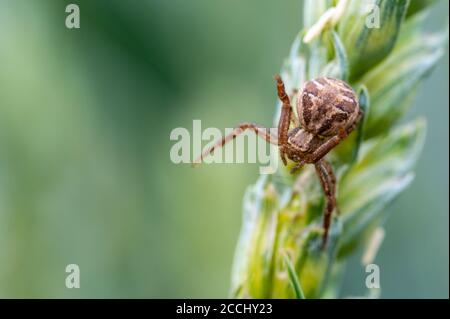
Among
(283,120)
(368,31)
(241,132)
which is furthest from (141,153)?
(368,31)

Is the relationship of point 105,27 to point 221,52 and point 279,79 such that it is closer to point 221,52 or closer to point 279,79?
point 221,52

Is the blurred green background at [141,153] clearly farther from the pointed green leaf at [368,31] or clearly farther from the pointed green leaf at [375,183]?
the pointed green leaf at [368,31]

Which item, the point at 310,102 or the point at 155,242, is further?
the point at 155,242

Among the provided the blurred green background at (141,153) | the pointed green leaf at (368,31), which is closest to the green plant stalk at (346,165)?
the pointed green leaf at (368,31)

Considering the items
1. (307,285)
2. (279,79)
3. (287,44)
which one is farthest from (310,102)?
(287,44)

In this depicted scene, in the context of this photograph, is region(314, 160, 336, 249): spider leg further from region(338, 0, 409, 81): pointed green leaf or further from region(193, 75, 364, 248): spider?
region(338, 0, 409, 81): pointed green leaf

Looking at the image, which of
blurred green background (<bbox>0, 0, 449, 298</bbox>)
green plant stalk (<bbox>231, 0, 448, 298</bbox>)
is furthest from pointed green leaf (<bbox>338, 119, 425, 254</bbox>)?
blurred green background (<bbox>0, 0, 449, 298</bbox>)

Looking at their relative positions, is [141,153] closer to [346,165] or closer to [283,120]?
[283,120]

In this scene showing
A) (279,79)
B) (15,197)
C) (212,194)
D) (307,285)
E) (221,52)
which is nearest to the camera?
(307,285)
